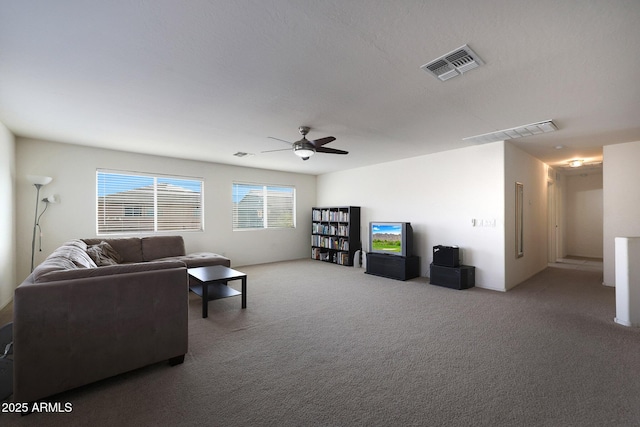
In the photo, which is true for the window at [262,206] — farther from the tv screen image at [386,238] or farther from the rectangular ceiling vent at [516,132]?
the rectangular ceiling vent at [516,132]

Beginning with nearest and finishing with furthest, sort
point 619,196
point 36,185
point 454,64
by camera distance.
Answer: point 454,64 → point 36,185 → point 619,196

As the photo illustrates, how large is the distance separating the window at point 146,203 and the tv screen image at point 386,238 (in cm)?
388

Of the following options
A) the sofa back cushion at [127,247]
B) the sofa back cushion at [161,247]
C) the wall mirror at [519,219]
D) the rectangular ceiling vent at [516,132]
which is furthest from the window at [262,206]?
the wall mirror at [519,219]

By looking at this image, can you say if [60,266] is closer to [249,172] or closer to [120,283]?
[120,283]

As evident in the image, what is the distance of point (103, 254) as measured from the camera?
4.30 metres

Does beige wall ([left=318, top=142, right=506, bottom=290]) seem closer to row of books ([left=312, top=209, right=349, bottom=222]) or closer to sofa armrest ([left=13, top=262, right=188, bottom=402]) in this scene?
row of books ([left=312, top=209, right=349, bottom=222])

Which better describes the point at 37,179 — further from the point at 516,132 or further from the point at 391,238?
the point at 516,132

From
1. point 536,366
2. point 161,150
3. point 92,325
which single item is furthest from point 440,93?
point 161,150

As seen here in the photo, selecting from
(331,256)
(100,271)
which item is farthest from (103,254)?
(331,256)

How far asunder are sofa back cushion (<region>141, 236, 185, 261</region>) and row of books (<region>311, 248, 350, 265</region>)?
137 inches

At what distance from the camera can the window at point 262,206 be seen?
6961 mm

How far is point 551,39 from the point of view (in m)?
1.94

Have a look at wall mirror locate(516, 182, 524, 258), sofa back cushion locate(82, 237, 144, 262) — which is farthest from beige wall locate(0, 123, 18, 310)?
wall mirror locate(516, 182, 524, 258)

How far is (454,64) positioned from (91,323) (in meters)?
3.37
